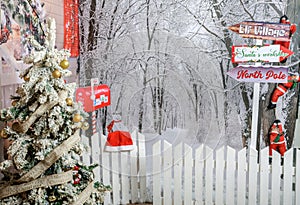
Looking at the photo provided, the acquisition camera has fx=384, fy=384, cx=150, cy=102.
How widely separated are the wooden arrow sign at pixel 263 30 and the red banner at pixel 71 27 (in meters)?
1.14

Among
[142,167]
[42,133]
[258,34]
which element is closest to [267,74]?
[258,34]

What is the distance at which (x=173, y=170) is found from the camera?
8.78ft

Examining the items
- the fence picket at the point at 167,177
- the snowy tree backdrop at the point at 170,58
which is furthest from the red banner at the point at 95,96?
the fence picket at the point at 167,177

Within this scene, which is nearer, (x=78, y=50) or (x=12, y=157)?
(x=12, y=157)

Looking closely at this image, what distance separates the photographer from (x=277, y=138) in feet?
9.07

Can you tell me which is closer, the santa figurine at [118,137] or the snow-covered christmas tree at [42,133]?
the snow-covered christmas tree at [42,133]

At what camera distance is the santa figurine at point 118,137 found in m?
2.42

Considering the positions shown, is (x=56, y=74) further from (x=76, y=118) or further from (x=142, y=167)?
(x=142, y=167)

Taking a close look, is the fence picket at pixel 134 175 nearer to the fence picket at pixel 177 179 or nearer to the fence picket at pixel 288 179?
the fence picket at pixel 177 179

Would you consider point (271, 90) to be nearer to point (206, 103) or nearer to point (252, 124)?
point (252, 124)

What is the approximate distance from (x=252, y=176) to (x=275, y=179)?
15 centimetres

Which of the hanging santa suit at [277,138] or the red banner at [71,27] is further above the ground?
the red banner at [71,27]

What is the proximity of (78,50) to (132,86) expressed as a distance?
2.19ft

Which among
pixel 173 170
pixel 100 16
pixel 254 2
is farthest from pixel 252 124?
pixel 100 16
